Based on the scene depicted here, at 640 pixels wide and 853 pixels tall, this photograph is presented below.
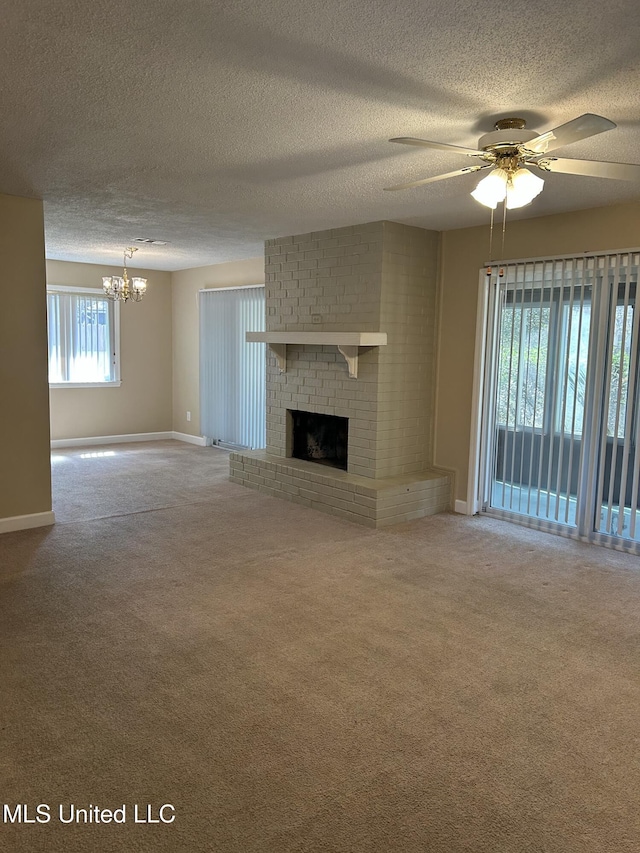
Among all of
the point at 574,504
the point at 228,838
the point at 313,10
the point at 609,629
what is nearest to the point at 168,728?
the point at 228,838

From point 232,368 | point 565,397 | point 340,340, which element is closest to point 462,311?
point 340,340

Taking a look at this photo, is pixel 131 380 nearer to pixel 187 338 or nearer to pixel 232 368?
pixel 187 338

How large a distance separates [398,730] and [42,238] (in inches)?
161

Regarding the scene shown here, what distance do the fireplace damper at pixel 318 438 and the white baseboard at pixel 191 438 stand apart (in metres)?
2.64

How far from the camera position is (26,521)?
470cm

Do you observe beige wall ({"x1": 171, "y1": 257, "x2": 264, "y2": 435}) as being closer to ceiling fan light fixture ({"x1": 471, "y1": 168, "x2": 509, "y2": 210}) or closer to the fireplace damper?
the fireplace damper

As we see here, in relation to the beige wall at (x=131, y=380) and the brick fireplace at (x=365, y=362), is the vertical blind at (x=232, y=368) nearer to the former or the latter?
the beige wall at (x=131, y=380)

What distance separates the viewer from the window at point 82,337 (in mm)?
7973

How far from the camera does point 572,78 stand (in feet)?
7.67

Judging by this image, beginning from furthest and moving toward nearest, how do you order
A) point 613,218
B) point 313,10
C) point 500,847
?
1. point 613,218
2. point 313,10
3. point 500,847

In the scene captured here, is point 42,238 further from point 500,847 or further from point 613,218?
point 500,847

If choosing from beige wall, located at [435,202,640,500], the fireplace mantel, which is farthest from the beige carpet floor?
the fireplace mantel

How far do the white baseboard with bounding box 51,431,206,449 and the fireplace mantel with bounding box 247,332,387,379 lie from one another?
3.05 meters

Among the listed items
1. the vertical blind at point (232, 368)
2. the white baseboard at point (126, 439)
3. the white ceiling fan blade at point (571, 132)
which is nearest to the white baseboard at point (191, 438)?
the white baseboard at point (126, 439)
